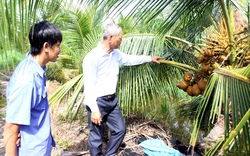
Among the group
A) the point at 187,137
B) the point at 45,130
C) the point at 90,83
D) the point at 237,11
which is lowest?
the point at 187,137

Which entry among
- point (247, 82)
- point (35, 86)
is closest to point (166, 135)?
point (247, 82)

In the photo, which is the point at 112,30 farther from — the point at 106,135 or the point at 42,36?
the point at 106,135

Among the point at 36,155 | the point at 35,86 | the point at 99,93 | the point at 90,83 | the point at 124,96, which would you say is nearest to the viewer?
the point at 35,86

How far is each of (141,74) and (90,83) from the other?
2.43 feet

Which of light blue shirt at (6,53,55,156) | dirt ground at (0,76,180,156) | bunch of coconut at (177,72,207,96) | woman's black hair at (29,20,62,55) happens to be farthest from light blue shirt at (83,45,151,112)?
dirt ground at (0,76,180,156)

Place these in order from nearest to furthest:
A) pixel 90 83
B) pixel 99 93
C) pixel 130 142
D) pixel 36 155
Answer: pixel 36 155 → pixel 90 83 → pixel 99 93 → pixel 130 142

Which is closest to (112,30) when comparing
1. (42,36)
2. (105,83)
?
(105,83)

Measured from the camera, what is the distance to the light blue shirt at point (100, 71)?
2457 mm

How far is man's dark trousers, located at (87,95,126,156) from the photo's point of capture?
8.67 ft

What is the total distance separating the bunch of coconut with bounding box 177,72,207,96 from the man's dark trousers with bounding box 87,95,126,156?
73 cm

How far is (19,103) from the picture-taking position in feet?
4.57

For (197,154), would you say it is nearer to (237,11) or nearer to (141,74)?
(141,74)

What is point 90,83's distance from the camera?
2.45 meters

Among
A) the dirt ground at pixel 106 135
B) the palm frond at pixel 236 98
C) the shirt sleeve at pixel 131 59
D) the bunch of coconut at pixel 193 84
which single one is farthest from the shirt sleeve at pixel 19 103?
the dirt ground at pixel 106 135
